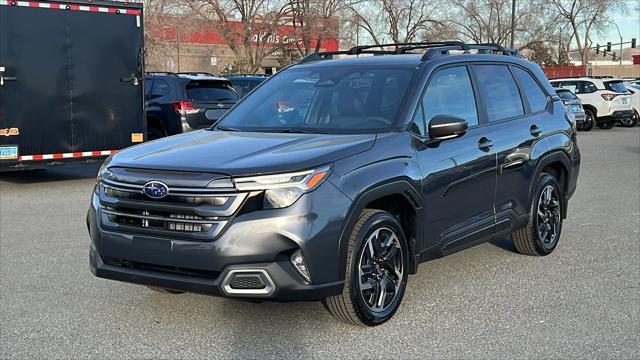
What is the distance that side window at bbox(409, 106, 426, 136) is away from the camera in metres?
5.26

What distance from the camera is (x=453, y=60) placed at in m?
5.91

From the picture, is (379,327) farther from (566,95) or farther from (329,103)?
(566,95)

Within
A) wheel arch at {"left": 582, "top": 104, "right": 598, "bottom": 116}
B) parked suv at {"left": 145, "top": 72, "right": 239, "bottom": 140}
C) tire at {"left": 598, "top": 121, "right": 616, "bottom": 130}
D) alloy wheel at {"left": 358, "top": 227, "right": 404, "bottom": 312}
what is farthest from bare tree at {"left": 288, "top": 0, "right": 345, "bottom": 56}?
alloy wheel at {"left": 358, "top": 227, "right": 404, "bottom": 312}

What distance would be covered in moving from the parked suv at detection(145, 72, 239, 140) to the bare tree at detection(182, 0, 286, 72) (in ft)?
83.8

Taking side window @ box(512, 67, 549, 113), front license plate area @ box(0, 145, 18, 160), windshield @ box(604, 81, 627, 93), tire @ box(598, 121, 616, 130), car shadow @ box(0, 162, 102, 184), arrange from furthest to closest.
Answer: tire @ box(598, 121, 616, 130) < windshield @ box(604, 81, 627, 93) < car shadow @ box(0, 162, 102, 184) < front license plate area @ box(0, 145, 18, 160) < side window @ box(512, 67, 549, 113)

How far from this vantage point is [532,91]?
272 inches

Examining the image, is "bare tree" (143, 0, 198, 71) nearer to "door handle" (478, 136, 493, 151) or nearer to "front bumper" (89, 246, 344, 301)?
"door handle" (478, 136, 493, 151)

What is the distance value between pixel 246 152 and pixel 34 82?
23.8ft

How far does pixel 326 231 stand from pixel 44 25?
7986mm

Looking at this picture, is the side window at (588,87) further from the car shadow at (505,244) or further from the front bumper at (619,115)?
the car shadow at (505,244)

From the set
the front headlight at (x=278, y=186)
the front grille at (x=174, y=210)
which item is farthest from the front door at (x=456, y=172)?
the front grille at (x=174, y=210)

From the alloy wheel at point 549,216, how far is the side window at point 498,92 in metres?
0.84

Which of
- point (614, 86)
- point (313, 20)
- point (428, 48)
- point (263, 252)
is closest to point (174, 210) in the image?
point (263, 252)

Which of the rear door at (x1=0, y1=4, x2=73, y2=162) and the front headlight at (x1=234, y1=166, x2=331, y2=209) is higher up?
the rear door at (x1=0, y1=4, x2=73, y2=162)
